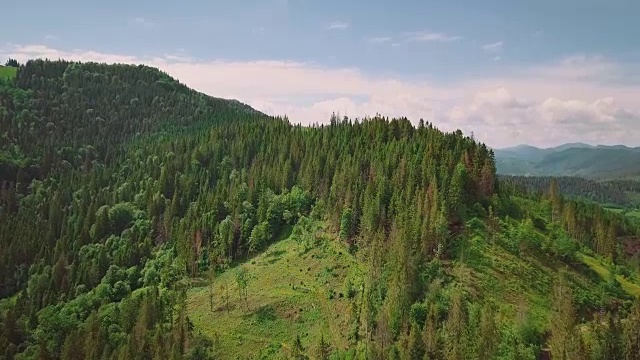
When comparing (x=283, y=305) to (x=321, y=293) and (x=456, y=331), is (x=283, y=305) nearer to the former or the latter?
(x=321, y=293)

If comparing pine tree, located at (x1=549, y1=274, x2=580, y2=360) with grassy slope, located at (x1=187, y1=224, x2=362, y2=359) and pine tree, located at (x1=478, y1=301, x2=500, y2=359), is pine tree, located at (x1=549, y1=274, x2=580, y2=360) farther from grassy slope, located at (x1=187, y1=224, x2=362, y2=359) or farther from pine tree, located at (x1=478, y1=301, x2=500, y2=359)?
grassy slope, located at (x1=187, y1=224, x2=362, y2=359)

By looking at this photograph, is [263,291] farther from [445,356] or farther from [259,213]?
[445,356]

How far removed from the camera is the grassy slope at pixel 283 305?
375ft

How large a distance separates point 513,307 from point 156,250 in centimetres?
13161

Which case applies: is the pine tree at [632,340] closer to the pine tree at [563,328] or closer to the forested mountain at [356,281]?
the forested mountain at [356,281]

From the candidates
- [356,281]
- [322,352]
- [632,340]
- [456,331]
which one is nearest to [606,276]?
[632,340]

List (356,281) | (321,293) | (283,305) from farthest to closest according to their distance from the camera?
(283,305), (321,293), (356,281)

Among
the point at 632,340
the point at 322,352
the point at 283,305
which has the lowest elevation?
the point at 322,352

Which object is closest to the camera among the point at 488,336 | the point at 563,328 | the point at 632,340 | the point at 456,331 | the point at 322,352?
the point at 488,336

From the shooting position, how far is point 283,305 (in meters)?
126

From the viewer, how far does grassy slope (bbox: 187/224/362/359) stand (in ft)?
375

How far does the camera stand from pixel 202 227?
183125 millimetres

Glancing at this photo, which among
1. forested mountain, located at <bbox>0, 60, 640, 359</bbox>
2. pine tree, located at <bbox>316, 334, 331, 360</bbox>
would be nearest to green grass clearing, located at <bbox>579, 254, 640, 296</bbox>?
forested mountain, located at <bbox>0, 60, 640, 359</bbox>

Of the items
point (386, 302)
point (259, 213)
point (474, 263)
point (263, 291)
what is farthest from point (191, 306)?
point (474, 263)
